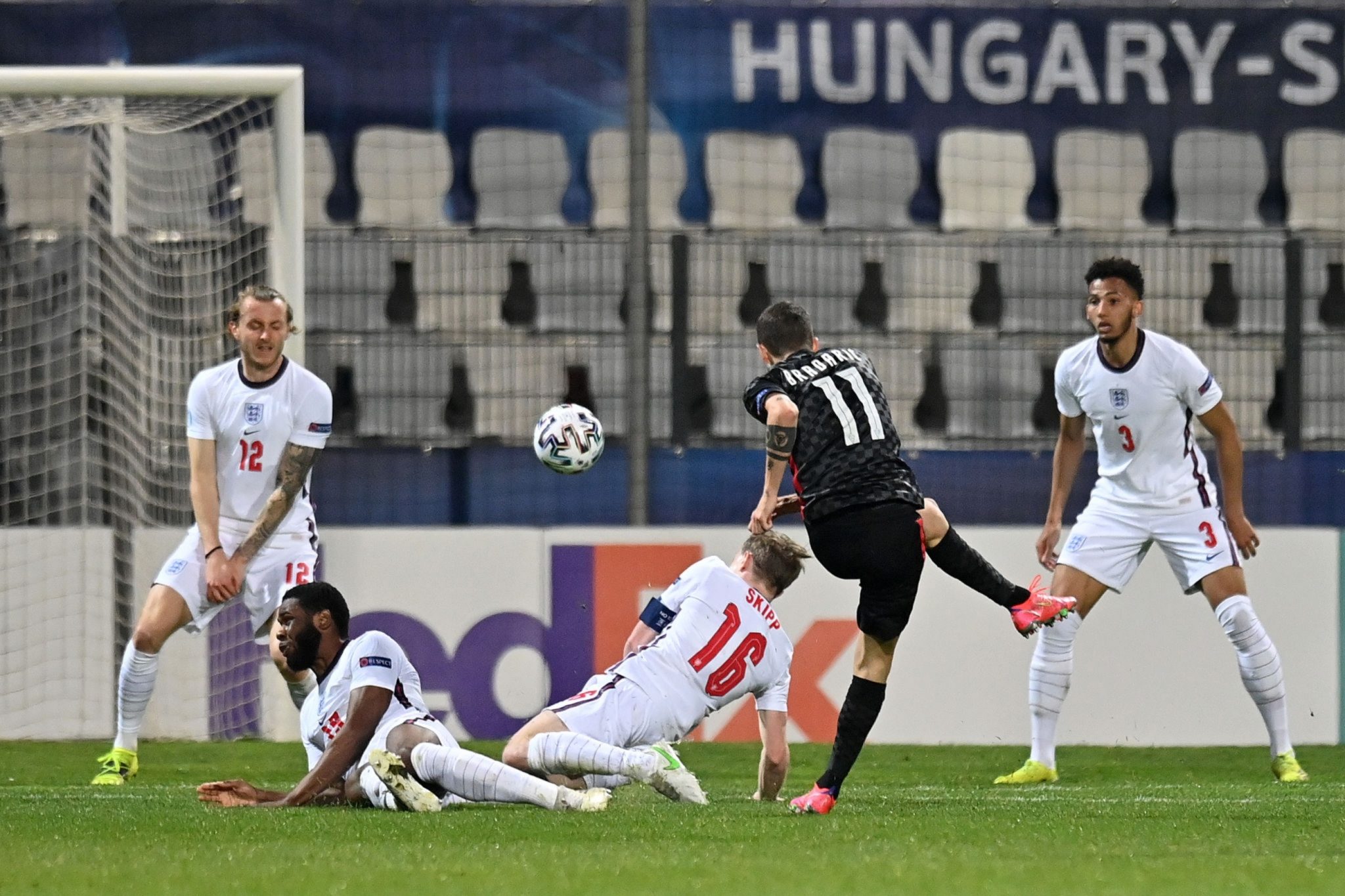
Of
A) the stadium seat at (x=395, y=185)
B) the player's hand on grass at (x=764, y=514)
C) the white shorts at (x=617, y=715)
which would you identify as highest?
the stadium seat at (x=395, y=185)

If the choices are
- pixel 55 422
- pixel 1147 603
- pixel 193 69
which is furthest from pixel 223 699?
pixel 1147 603

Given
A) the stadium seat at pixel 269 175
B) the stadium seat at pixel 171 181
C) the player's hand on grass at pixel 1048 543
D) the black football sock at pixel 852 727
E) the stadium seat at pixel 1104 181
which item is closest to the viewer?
the black football sock at pixel 852 727

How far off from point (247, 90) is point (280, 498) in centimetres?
233

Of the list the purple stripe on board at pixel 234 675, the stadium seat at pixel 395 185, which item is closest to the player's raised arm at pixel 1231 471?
the purple stripe on board at pixel 234 675

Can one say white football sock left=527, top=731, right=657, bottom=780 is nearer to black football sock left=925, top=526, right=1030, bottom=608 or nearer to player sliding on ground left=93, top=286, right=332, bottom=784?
black football sock left=925, top=526, right=1030, bottom=608

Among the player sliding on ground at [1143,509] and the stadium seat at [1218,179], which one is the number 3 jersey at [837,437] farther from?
the stadium seat at [1218,179]

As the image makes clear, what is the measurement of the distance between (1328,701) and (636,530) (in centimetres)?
325

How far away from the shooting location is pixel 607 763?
567 centimetres

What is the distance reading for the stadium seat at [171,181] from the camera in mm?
10297

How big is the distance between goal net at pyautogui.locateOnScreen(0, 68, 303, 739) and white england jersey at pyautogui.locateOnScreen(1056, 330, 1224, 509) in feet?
11.1

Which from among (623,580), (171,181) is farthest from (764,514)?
(171,181)

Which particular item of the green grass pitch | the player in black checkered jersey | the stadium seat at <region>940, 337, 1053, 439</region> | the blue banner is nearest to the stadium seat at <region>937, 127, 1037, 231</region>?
the blue banner

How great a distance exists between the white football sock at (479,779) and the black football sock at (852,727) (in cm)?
77

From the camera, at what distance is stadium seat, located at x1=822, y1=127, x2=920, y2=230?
13445 mm
